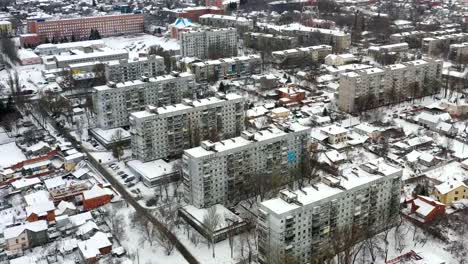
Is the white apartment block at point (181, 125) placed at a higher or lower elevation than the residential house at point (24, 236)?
higher

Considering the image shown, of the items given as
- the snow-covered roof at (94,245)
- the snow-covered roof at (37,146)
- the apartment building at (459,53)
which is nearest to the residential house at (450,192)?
the snow-covered roof at (94,245)

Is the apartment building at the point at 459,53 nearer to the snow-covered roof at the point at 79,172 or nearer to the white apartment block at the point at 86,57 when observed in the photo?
the white apartment block at the point at 86,57

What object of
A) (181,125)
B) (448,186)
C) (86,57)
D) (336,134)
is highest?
(86,57)

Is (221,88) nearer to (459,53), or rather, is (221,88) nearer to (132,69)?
(132,69)

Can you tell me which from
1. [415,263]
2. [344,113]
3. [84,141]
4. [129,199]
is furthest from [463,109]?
[84,141]

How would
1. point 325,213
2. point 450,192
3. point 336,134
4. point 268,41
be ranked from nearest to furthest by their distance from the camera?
point 325,213 < point 450,192 < point 336,134 < point 268,41

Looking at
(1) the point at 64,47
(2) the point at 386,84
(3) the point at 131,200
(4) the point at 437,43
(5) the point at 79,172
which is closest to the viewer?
(3) the point at 131,200

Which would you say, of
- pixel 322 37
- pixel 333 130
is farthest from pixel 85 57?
pixel 333 130
